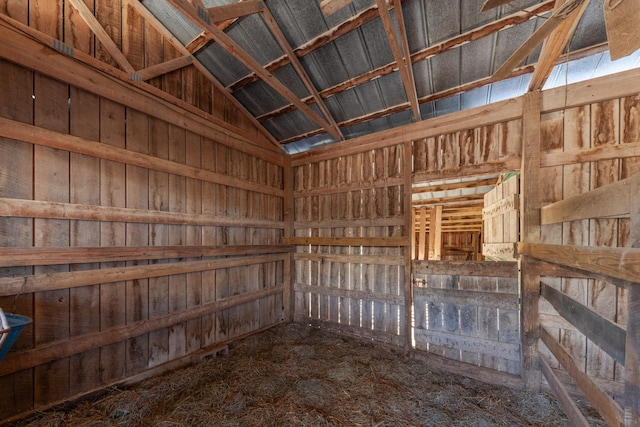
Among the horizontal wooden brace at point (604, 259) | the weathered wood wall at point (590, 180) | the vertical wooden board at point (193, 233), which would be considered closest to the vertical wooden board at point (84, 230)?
the vertical wooden board at point (193, 233)

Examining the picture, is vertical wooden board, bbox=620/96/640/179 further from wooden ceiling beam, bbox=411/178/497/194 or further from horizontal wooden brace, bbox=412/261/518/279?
wooden ceiling beam, bbox=411/178/497/194

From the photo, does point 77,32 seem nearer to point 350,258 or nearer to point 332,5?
point 332,5

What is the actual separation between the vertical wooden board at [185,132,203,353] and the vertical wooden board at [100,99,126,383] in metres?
0.66

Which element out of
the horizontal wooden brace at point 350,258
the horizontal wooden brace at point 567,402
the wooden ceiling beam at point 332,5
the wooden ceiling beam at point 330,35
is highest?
the wooden ceiling beam at point 330,35

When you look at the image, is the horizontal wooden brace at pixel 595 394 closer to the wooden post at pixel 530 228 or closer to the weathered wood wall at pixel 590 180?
the wooden post at pixel 530 228

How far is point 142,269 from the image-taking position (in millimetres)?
2674

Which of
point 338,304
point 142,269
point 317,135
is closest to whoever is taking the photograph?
point 142,269

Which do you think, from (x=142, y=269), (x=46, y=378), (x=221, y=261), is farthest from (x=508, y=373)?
(x=46, y=378)

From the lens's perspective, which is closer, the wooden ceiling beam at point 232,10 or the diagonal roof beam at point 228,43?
the diagonal roof beam at point 228,43

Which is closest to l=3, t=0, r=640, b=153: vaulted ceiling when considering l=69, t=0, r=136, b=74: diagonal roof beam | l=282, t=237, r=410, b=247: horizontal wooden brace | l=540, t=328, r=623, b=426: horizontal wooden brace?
l=69, t=0, r=136, b=74: diagonal roof beam

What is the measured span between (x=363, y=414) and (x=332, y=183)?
292 cm

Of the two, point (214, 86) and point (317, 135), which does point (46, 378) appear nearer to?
point (214, 86)

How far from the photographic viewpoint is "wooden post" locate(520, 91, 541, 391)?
255cm

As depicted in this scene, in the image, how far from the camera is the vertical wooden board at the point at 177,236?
2965 millimetres
